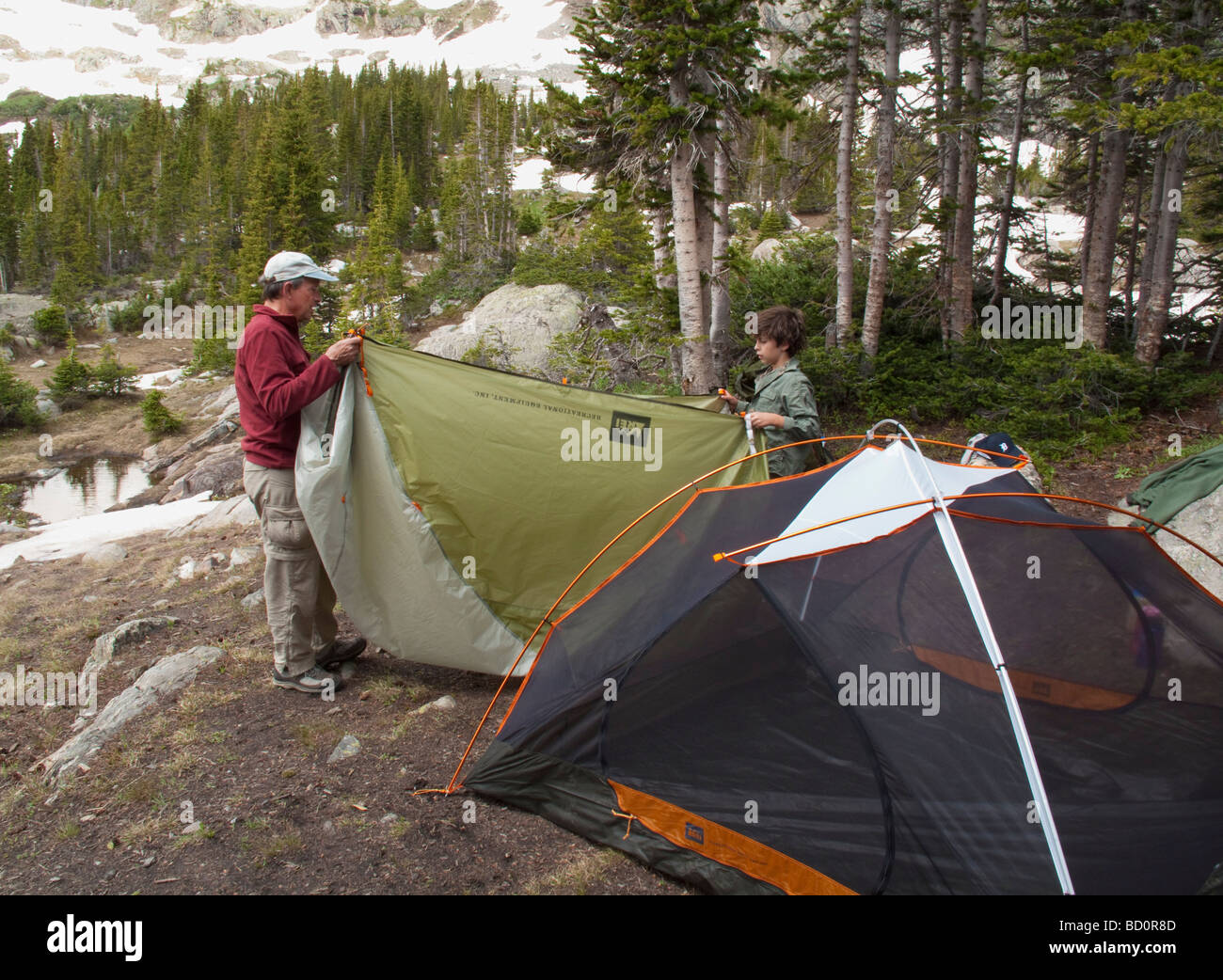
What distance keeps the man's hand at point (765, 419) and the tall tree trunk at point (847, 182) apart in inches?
429

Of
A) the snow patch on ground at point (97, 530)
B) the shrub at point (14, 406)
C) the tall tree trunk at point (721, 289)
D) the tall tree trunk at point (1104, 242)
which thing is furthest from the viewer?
the shrub at point (14, 406)

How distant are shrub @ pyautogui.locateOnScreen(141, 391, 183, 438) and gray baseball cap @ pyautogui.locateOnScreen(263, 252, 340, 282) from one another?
23482 millimetres

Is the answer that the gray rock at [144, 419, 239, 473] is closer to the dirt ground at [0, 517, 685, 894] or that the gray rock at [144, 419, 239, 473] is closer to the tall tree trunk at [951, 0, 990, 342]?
the dirt ground at [0, 517, 685, 894]

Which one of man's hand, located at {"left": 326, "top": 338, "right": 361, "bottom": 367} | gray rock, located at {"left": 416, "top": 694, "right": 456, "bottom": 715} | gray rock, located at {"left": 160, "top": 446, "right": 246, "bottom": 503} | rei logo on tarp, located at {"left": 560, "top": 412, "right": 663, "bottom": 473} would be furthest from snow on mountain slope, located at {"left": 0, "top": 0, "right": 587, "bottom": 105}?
gray rock, located at {"left": 416, "top": 694, "right": 456, "bottom": 715}

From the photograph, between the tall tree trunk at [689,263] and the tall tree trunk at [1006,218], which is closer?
the tall tree trunk at [689,263]

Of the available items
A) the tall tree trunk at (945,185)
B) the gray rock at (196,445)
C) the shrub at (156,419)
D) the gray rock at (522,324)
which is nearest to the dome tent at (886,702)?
the tall tree trunk at (945,185)

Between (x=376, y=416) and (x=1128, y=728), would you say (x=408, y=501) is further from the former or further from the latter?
(x=1128, y=728)

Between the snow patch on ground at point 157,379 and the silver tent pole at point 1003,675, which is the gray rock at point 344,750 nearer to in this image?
the silver tent pole at point 1003,675

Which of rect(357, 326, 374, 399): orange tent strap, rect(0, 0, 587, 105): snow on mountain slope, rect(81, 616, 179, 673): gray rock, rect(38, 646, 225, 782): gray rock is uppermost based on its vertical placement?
rect(0, 0, 587, 105): snow on mountain slope

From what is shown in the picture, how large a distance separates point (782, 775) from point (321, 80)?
84.4m

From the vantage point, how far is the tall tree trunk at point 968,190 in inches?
574

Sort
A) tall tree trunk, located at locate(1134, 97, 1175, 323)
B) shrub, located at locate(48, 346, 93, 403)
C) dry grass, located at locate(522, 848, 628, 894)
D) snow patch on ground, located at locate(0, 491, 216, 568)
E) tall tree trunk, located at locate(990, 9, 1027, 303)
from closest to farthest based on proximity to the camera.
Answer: dry grass, located at locate(522, 848, 628, 894) → snow patch on ground, located at locate(0, 491, 216, 568) → tall tree trunk, located at locate(1134, 97, 1175, 323) → tall tree trunk, located at locate(990, 9, 1027, 303) → shrub, located at locate(48, 346, 93, 403)

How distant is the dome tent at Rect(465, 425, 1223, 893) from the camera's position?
285cm

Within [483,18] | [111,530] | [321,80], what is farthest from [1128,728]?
[483,18]
